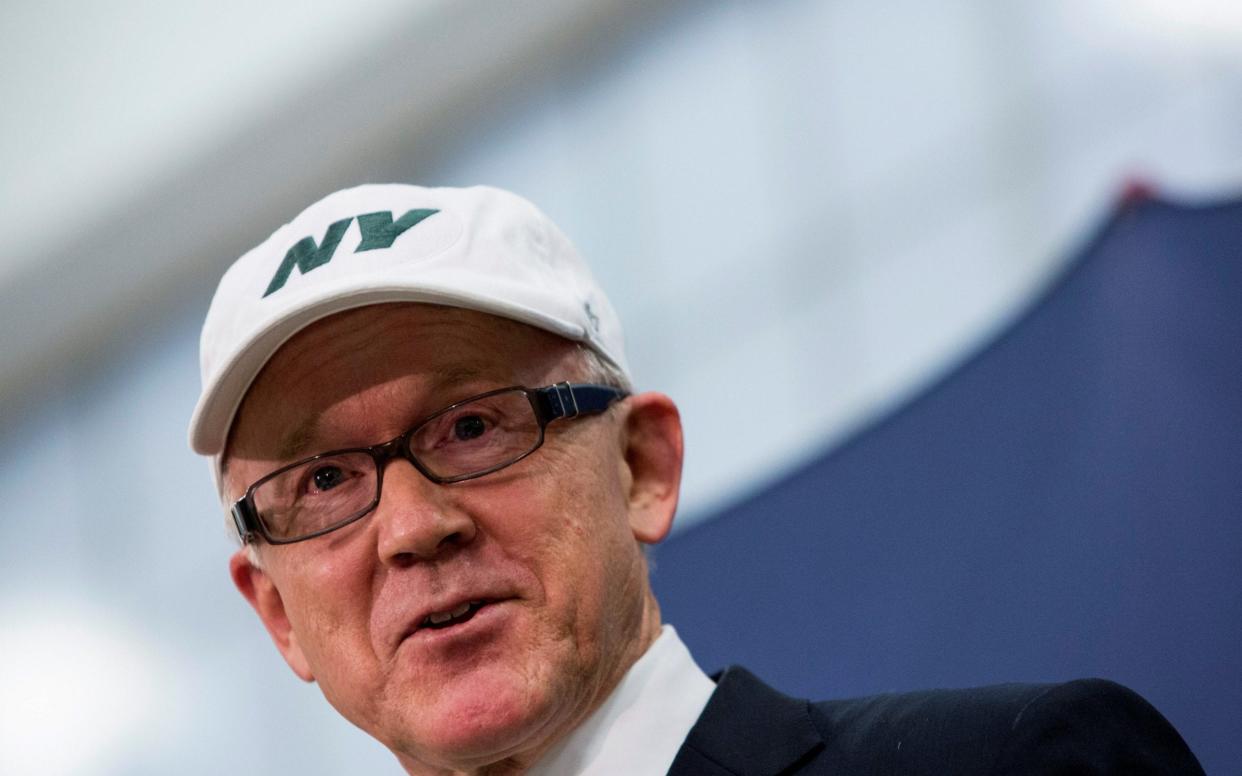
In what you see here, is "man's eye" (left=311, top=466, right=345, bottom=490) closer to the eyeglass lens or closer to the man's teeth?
the eyeglass lens

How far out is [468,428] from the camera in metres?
1.38

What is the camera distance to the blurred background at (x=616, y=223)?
6.92ft

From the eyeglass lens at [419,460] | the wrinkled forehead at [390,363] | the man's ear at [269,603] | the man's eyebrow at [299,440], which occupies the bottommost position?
the man's ear at [269,603]

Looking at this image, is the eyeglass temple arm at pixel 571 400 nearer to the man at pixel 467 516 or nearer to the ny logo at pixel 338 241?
the man at pixel 467 516

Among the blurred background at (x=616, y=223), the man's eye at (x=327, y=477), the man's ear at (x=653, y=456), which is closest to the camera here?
the man's eye at (x=327, y=477)

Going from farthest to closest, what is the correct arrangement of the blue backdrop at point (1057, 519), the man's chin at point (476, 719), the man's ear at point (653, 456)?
the blue backdrop at point (1057, 519)
the man's ear at point (653, 456)
the man's chin at point (476, 719)

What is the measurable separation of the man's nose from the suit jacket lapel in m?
0.30

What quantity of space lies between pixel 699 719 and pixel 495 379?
15.5 inches

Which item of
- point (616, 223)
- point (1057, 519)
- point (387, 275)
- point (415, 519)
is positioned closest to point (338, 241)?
point (387, 275)

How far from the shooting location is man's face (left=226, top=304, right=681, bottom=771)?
1.30m

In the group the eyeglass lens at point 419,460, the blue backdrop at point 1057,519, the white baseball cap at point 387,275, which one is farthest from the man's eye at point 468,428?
the blue backdrop at point 1057,519

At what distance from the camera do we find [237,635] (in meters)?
4.25

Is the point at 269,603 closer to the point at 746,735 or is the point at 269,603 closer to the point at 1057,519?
the point at 746,735

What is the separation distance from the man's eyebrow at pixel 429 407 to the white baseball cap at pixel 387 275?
7 cm
